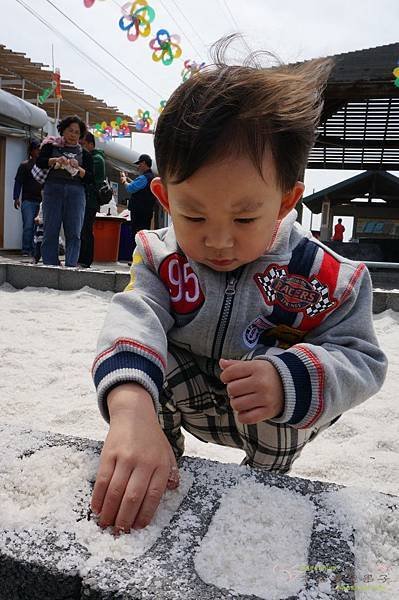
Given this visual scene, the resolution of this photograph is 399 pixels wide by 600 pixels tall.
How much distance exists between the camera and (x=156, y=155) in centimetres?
99

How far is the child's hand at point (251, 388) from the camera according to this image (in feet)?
2.77

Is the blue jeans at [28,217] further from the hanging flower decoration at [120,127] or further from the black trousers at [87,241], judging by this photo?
the hanging flower decoration at [120,127]

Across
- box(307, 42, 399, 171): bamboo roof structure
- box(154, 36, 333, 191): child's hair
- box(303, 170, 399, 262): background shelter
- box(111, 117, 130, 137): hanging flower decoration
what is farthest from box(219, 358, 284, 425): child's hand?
box(111, 117, 130, 137): hanging flower decoration

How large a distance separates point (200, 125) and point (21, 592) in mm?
745

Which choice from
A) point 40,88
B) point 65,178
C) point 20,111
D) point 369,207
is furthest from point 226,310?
point 369,207

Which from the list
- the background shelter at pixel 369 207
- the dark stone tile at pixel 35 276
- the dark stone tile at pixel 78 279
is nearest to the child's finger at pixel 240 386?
the dark stone tile at pixel 78 279

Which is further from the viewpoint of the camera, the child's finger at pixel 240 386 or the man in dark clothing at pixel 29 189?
the man in dark clothing at pixel 29 189

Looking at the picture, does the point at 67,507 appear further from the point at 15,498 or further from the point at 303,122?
the point at 303,122

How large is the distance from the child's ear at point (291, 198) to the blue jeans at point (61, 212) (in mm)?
3566

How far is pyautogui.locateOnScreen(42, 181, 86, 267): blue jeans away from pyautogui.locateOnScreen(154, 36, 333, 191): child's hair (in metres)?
3.50

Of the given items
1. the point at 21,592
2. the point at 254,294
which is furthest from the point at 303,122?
the point at 21,592

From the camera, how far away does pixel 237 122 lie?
2.97 ft

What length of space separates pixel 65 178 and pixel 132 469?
12.9ft

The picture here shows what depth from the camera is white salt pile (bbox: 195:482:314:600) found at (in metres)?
0.59
